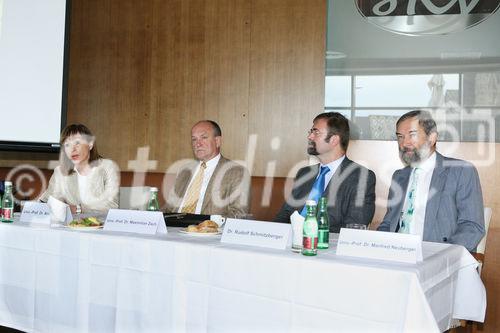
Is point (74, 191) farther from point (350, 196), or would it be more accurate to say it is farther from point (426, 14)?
point (426, 14)

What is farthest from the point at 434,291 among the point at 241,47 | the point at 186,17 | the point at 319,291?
the point at 186,17

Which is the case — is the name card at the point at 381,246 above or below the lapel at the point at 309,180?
below

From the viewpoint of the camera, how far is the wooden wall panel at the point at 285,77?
400 cm

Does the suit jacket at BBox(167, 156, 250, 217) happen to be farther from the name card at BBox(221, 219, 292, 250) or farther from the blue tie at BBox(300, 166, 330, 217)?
the name card at BBox(221, 219, 292, 250)

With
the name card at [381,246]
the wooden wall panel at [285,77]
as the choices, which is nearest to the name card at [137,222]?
the name card at [381,246]

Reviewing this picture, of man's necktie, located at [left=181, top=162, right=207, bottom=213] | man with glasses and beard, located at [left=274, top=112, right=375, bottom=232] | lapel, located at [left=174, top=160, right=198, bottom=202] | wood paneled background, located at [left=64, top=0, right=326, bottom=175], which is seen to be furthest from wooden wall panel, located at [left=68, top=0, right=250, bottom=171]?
man with glasses and beard, located at [left=274, top=112, right=375, bottom=232]

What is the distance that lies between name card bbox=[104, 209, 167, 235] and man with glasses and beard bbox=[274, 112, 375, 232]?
900 millimetres

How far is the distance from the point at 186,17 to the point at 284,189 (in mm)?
1741

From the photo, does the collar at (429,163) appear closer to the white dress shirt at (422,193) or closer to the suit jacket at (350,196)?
the white dress shirt at (422,193)

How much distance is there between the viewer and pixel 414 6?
370 centimetres

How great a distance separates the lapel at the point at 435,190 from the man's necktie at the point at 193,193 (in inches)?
54.7

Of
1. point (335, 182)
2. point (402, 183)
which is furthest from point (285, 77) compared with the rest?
point (402, 183)

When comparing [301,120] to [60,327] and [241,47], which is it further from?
[60,327]

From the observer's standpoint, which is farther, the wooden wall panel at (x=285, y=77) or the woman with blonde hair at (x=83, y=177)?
the wooden wall panel at (x=285, y=77)
